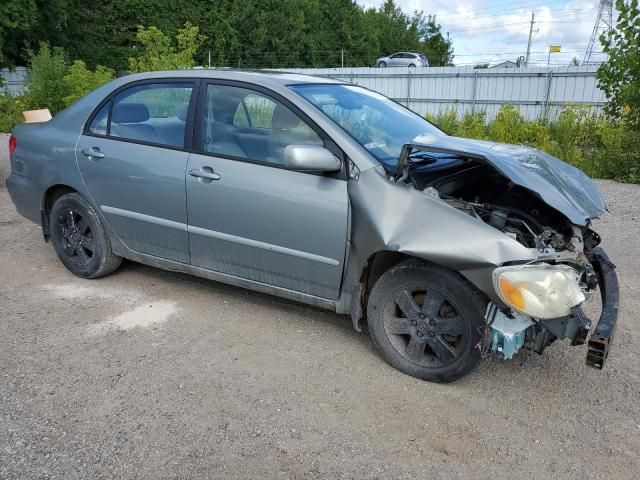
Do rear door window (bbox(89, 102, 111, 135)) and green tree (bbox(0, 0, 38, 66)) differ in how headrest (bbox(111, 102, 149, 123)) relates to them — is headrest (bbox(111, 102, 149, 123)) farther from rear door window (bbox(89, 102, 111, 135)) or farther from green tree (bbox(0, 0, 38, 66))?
green tree (bbox(0, 0, 38, 66))

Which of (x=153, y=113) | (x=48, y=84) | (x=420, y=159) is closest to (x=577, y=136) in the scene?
(x=420, y=159)

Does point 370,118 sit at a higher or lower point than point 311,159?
→ higher

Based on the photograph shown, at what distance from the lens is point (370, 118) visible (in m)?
4.04

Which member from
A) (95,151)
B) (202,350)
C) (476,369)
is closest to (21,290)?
(95,151)

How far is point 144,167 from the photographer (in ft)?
13.6

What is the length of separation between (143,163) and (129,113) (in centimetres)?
54

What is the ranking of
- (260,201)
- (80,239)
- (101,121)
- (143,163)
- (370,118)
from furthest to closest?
1. (80,239)
2. (101,121)
3. (143,163)
4. (370,118)
5. (260,201)

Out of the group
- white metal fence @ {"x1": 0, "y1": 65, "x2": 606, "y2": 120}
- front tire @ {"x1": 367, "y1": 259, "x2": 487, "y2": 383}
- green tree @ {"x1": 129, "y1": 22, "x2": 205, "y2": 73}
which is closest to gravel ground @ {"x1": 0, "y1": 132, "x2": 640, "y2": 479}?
front tire @ {"x1": 367, "y1": 259, "x2": 487, "y2": 383}

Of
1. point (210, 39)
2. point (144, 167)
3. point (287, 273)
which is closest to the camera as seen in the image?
point (287, 273)

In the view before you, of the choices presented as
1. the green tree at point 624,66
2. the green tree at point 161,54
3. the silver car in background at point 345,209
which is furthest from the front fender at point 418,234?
the green tree at point 161,54

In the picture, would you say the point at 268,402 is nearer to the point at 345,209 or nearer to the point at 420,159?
the point at 345,209

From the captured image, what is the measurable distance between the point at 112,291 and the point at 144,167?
1154 millimetres

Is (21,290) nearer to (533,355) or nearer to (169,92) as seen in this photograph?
(169,92)

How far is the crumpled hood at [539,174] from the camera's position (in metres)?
3.08
